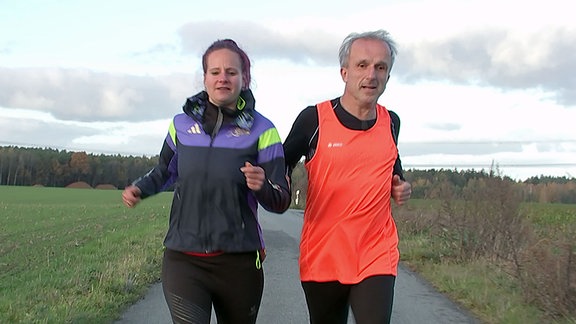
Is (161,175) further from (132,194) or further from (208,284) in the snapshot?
(208,284)

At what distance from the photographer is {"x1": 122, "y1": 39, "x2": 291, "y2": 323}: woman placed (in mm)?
3875

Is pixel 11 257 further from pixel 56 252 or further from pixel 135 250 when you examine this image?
pixel 135 250

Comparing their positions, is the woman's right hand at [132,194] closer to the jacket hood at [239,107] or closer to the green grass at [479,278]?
the jacket hood at [239,107]

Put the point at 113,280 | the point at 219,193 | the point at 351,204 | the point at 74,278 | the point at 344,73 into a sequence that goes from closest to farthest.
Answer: the point at 219,193 → the point at 351,204 → the point at 344,73 → the point at 113,280 → the point at 74,278

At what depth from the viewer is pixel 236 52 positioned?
13.5 feet

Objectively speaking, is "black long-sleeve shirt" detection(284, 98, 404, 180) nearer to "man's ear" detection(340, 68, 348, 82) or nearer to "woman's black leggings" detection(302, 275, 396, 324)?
"man's ear" detection(340, 68, 348, 82)

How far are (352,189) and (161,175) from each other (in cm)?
112

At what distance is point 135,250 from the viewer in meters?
13.8

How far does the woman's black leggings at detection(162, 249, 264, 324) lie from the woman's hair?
3.35 feet

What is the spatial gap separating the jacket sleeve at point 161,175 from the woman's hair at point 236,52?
52 centimetres

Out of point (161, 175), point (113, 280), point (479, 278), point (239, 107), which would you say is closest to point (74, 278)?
point (113, 280)

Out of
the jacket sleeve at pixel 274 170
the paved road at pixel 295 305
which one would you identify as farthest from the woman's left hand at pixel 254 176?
the paved road at pixel 295 305

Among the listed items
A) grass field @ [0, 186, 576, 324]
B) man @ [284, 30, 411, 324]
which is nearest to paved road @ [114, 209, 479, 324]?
grass field @ [0, 186, 576, 324]

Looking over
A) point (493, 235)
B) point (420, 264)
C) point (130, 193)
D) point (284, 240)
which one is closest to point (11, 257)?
point (284, 240)
